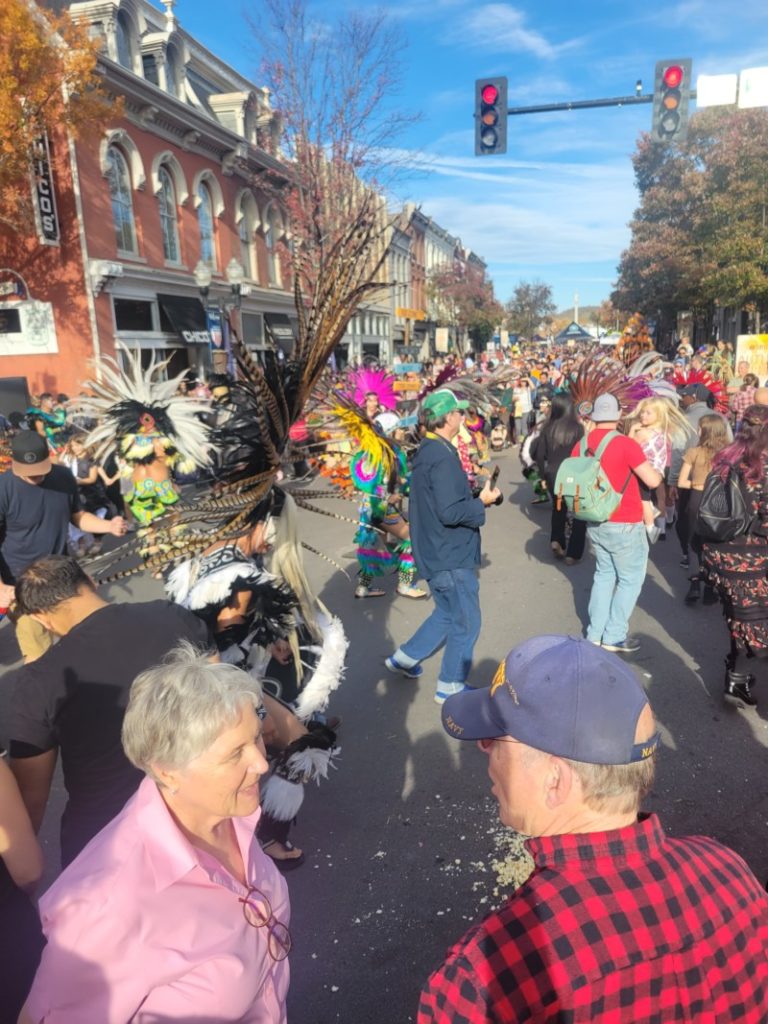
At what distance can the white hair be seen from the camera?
1.57 m

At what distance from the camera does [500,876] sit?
2855 mm

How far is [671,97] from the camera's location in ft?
30.8

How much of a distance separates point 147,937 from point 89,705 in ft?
2.78

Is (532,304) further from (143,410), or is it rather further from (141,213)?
(143,410)

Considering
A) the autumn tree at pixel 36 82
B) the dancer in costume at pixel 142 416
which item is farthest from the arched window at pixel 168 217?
the dancer in costume at pixel 142 416

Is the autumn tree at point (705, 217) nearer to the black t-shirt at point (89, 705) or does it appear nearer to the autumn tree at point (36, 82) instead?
the autumn tree at point (36, 82)

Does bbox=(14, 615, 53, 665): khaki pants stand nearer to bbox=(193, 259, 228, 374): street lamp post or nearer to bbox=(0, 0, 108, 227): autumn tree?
bbox=(193, 259, 228, 374): street lamp post

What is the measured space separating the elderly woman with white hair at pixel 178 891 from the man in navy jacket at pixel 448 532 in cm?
241

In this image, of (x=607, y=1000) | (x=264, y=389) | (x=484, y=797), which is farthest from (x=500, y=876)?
(x=264, y=389)

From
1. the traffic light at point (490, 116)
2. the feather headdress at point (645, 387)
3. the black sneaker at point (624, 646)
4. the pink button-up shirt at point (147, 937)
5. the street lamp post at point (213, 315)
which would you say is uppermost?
the traffic light at point (490, 116)

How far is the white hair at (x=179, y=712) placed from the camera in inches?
61.7

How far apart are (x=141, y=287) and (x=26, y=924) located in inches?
752

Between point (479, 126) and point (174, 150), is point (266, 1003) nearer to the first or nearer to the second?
point (479, 126)

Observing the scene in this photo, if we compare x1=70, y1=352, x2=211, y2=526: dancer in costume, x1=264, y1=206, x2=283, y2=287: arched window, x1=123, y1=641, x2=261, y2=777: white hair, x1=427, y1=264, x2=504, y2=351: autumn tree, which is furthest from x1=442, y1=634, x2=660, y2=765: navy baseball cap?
x1=427, y1=264, x2=504, y2=351: autumn tree
